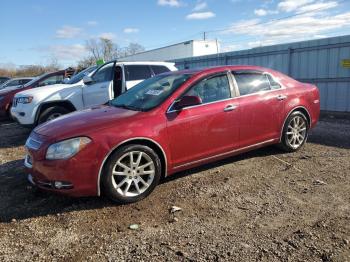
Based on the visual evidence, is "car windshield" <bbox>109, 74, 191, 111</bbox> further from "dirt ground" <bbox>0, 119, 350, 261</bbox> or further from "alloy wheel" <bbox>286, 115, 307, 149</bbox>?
"alloy wheel" <bbox>286, 115, 307, 149</bbox>

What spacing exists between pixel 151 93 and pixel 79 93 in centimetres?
415

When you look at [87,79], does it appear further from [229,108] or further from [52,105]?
[229,108]

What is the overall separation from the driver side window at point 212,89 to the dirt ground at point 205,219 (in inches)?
44.1

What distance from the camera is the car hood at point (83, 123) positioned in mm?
4180

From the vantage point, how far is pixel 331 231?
11.3 feet

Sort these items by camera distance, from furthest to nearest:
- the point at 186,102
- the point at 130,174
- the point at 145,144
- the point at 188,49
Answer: the point at 188,49
the point at 186,102
the point at 145,144
the point at 130,174

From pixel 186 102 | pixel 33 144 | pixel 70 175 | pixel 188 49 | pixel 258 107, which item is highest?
pixel 188 49

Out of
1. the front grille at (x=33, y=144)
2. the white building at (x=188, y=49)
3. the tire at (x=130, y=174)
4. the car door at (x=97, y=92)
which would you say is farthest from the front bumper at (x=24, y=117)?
the white building at (x=188, y=49)

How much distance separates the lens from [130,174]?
4305mm

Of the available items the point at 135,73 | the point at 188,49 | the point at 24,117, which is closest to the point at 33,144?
the point at 24,117

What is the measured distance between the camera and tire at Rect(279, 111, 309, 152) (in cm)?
597

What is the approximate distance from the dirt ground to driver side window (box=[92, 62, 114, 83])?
153 inches

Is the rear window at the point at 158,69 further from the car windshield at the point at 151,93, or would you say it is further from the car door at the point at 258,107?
the car door at the point at 258,107

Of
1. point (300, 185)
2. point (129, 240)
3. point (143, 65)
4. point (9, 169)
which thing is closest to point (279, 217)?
point (300, 185)
